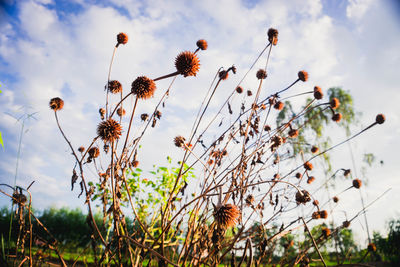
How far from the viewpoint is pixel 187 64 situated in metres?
1.51

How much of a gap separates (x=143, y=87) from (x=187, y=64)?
13.9 inches

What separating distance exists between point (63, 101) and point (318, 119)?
14.5m

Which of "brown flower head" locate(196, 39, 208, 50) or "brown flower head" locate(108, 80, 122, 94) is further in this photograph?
"brown flower head" locate(108, 80, 122, 94)

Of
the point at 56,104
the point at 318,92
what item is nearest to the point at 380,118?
the point at 318,92

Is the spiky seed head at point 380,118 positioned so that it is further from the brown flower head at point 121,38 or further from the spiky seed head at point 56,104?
the spiky seed head at point 56,104

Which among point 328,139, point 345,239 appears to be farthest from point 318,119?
point 345,239

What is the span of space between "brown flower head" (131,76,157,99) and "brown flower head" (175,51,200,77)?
0.78ft

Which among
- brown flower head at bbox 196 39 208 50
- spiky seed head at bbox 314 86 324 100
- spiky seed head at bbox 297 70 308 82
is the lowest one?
spiky seed head at bbox 314 86 324 100

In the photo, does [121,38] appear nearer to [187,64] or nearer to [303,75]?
[187,64]

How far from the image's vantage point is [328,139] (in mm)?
13016

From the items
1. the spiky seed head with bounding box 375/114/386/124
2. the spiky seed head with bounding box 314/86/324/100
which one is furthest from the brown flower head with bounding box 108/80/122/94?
the spiky seed head with bounding box 375/114/386/124

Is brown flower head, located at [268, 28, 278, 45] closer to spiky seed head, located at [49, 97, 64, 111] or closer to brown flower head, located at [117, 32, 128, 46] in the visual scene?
brown flower head, located at [117, 32, 128, 46]

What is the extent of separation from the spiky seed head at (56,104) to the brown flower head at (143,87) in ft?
2.37

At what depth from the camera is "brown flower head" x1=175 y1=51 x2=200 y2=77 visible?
149cm
